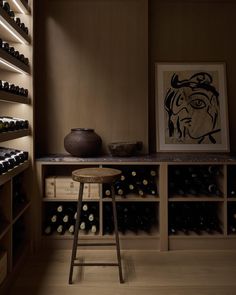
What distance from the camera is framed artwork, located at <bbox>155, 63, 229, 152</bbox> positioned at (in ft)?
11.2

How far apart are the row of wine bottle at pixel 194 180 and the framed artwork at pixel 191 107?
305 millimetres

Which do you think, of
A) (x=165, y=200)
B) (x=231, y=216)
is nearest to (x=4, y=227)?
(x=165, y=200)

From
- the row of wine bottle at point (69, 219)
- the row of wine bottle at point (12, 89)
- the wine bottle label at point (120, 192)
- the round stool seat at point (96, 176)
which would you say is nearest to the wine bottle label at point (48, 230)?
the row of wine bottle at point (69, 219)

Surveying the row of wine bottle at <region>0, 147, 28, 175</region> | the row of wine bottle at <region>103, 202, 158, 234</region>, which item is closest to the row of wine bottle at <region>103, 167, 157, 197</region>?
the row of wine bottle at <region>103, 202, 158, 234</region>

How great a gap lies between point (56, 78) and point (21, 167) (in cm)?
114

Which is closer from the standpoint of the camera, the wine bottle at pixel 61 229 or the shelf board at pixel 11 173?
the shelf board at pixel 11 173

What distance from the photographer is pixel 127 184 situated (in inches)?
124

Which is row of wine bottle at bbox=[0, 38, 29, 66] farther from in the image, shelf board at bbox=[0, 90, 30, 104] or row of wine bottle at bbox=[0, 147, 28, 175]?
row of wine bottle at bbox=[0, 147, 28, 175]

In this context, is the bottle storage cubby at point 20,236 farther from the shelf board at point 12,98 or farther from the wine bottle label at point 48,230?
the shelf board at point 12,98

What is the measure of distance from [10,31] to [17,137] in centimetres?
81

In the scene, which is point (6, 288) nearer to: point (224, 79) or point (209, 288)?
point (209, 288)

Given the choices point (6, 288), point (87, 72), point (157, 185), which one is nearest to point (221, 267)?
point (157, 185)

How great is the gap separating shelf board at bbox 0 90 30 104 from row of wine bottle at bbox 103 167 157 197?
1.08m

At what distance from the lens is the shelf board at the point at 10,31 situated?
2127 millimetres
